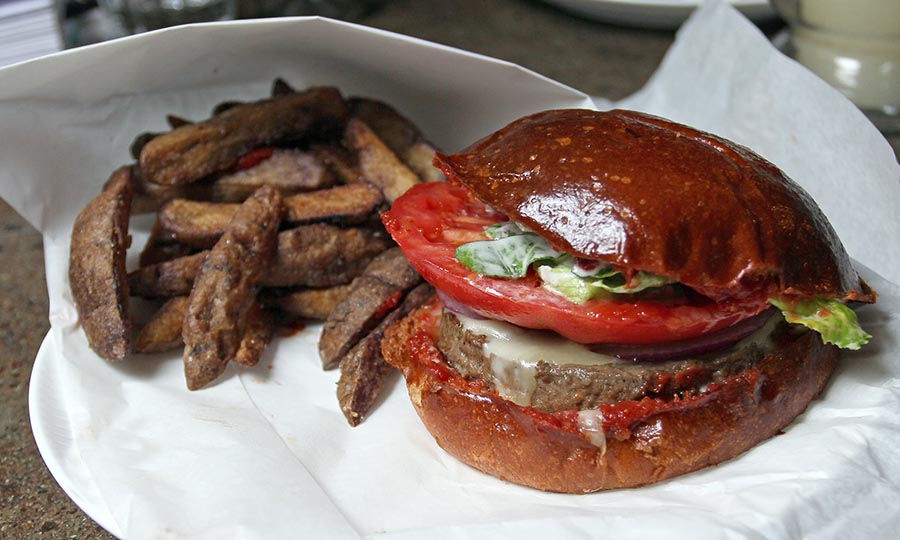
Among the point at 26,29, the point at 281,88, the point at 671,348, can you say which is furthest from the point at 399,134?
the point at 26,29

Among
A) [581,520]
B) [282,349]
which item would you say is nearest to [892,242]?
[581,520]

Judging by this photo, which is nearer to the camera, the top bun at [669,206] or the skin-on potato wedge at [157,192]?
the top bun at [669,206]

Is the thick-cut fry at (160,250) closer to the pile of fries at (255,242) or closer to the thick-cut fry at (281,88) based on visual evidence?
the pile of fries at (255,242)

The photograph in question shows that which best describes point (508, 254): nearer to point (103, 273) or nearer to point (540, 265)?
point (540, 265)

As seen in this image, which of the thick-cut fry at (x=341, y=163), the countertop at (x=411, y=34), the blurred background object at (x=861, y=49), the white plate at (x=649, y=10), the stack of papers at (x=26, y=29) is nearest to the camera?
the countertop at (x=411, y=34)

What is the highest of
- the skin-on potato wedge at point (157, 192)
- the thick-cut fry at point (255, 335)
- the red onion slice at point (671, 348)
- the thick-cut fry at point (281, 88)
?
the thick-cut fry at point (281, 88)

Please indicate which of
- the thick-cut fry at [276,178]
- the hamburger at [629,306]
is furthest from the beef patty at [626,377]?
the thick-cut fry at [276,178]
